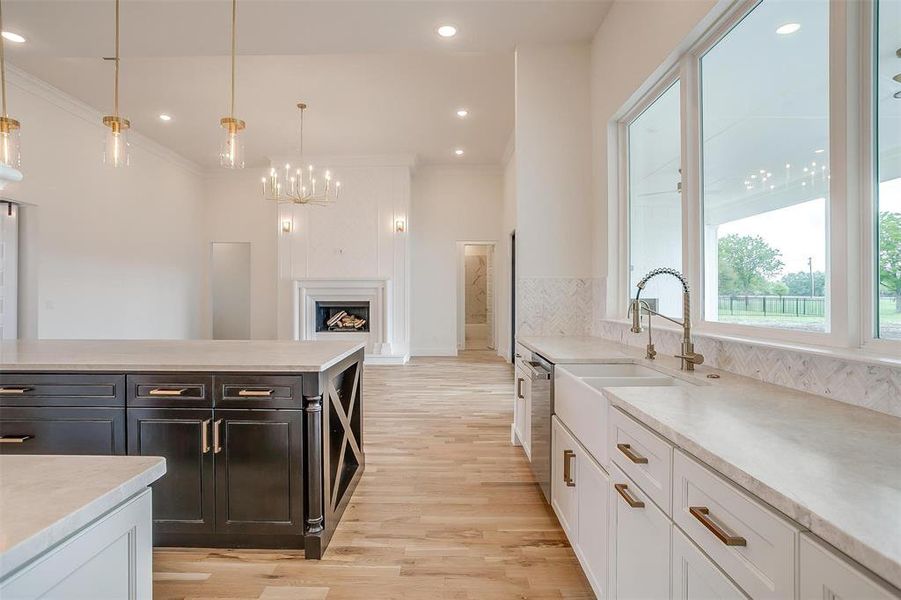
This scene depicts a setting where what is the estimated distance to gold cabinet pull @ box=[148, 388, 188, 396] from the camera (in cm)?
193

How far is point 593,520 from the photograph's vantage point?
1.61 meters

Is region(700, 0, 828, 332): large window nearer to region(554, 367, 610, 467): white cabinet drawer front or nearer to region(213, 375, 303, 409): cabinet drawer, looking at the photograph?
region(554, 367, 610, 467): white cabinet drawer front

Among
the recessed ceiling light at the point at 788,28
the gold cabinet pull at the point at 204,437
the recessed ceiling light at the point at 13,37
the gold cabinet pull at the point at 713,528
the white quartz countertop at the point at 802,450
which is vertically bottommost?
the gold cabinet pull at the point at 204,437

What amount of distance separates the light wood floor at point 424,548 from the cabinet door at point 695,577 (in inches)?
34.8

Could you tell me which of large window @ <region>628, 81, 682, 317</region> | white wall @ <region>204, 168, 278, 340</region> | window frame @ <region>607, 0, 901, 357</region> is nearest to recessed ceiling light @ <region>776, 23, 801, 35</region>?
window frame @ <region>607, 0, 901, 357</region>

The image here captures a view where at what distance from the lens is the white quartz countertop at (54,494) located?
0.57m

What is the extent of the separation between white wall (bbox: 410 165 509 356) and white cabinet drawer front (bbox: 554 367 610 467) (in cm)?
606

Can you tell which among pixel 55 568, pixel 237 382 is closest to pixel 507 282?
pixel 237 382

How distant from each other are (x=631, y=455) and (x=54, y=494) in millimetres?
1286

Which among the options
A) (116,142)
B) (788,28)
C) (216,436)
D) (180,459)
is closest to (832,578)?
(788,28)

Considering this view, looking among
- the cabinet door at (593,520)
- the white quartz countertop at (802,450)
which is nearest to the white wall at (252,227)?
the cabinet door at (593,520)

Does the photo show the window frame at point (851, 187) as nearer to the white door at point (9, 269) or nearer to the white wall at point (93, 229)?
the white wall at point (93, 229)

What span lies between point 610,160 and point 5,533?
133 inches

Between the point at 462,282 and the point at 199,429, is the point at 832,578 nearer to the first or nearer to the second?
the point at 199,429
